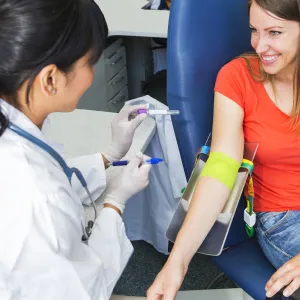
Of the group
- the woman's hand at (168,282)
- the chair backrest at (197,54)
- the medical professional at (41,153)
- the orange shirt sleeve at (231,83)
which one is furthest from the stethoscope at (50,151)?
the orange shirt sleeve at (231,83)

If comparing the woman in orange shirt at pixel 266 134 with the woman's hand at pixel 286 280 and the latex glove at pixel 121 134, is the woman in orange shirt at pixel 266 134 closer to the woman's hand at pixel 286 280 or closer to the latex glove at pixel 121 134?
the woman's hand at pixel 286 280

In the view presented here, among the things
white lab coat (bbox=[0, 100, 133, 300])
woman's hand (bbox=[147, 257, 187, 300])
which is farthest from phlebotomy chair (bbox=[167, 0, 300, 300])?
white lab coat (bbox=[0, 100, 133, 300])

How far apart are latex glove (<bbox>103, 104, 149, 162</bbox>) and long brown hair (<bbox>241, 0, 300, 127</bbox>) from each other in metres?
0.35

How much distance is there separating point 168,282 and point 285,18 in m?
0.68

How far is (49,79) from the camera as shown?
90cm

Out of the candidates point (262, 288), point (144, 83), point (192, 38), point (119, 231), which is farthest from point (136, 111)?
point (144, 83)

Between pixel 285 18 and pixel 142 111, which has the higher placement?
pixel 285 18

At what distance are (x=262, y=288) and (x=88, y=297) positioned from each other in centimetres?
50

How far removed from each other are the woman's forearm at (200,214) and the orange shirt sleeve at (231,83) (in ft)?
0.74

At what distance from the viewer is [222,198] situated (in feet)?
4.05

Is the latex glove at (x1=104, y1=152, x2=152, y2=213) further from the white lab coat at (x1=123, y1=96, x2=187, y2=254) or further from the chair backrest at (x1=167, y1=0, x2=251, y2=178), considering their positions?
the white lab coat at (x1=123, y1=96, x2=187, y2=254)

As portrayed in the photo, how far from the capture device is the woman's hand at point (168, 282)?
1.10 m

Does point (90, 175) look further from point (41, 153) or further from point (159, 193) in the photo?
point (159, 193)

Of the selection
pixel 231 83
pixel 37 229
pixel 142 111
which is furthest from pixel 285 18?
pixel 37 229
